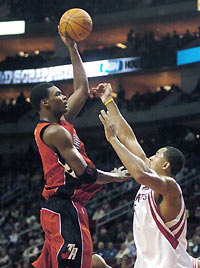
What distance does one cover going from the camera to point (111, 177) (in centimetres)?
394

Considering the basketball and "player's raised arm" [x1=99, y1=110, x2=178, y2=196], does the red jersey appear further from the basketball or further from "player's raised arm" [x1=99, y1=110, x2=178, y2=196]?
the basketball

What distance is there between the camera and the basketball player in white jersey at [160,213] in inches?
140

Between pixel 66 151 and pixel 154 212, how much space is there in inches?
33.3

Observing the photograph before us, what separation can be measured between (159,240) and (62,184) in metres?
0.92

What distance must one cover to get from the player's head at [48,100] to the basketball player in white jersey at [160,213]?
0.50 metres

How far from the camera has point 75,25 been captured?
15.2 ft

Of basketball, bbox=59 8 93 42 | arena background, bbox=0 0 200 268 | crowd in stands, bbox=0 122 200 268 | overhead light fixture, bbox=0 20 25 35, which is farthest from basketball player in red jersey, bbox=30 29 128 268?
overhead light fixture, bbox=0 20 25 35

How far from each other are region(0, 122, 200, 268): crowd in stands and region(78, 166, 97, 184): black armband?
5.55 metres

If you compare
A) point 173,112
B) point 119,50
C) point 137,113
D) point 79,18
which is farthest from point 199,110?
point 79,18

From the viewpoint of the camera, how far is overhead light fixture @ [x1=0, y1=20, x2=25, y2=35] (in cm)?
2244

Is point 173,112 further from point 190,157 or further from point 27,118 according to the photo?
point 27,118

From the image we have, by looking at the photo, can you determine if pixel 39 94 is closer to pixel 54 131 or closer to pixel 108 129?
pixel 54 131

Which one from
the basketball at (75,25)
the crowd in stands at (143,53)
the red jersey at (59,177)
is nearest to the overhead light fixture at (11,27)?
the crowd in stands at (143,53)

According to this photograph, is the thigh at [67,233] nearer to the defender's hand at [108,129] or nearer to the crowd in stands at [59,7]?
the defender's hand at [108,129]
